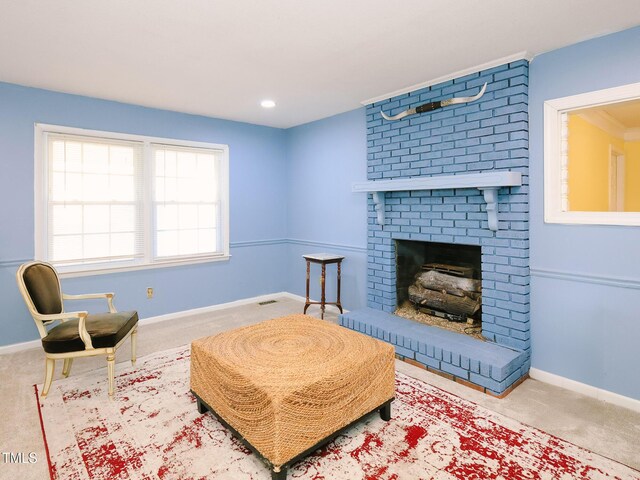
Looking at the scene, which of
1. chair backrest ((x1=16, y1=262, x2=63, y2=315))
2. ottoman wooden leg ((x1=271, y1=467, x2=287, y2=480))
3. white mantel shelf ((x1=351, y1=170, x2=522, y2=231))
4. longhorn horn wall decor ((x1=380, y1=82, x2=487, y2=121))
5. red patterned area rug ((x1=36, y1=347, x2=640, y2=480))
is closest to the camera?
ottoman wooden leg ((x1=271, y1=467, x2=287, y2=480))

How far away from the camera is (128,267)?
405 cm

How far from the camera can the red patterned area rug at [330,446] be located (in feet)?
6.00

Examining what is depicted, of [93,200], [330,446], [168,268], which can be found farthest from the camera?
[168,268]

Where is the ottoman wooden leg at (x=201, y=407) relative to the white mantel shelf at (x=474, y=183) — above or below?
below

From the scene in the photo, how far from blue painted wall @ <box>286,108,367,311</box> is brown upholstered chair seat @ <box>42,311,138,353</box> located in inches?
99.4

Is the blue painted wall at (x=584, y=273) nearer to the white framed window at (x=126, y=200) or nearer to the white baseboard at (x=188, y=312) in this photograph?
the white baseboard at (x=188, y=312)

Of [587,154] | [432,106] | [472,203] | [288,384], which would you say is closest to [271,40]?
[432,106]

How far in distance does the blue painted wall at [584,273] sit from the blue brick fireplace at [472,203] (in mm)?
A: 86

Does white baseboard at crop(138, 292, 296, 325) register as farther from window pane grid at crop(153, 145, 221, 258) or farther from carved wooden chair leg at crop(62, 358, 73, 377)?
carved wooden chair leg at crop(62, 358, 73, 377)

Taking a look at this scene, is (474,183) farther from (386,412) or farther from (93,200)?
(93,200)

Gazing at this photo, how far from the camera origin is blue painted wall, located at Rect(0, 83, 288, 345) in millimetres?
3395

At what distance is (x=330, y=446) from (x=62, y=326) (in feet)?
7.08

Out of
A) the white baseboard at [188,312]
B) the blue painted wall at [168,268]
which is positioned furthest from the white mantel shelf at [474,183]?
the blue painted wall at [168,268]

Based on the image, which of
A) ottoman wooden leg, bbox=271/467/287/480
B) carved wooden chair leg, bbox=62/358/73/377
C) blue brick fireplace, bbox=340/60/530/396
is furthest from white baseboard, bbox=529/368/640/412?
carved wooden chair leg, bbox=62/358/73/377
